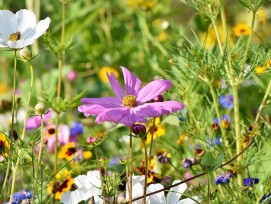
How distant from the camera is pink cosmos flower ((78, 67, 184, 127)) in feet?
2.99

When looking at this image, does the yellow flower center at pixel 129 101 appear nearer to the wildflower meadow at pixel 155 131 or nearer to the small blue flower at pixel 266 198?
the wildflower meadow at pixel 155 131

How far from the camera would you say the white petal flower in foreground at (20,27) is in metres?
1.01

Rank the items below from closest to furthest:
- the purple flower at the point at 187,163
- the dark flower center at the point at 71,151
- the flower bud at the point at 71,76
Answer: the purple flower at the point at 187,163 < the dark flower center at the point at 71,151 < the flower bud at the point at 71,76

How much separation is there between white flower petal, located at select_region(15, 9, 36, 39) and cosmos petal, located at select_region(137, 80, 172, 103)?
20 centimetres

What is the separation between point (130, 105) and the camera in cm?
96

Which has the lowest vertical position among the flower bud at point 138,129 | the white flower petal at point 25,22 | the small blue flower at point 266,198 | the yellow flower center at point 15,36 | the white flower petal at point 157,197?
the small blue flower at point 266,198

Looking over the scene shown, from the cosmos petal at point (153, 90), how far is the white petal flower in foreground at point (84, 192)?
0.58 feet

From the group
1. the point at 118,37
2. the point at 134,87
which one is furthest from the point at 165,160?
the point at 118,37

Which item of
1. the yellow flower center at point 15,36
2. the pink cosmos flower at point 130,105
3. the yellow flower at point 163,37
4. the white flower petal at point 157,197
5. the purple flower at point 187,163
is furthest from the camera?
the yellow flower at point 163,37

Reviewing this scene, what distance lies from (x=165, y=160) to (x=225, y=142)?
14 cm

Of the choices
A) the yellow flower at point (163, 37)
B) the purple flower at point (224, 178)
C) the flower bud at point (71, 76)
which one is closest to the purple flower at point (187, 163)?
the purple flower at point (224, 178)

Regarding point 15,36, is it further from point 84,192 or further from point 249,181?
point 249,181

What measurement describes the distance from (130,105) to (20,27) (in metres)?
0.23

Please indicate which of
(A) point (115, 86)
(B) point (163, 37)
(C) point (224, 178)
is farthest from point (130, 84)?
(B) point (163, 37)
